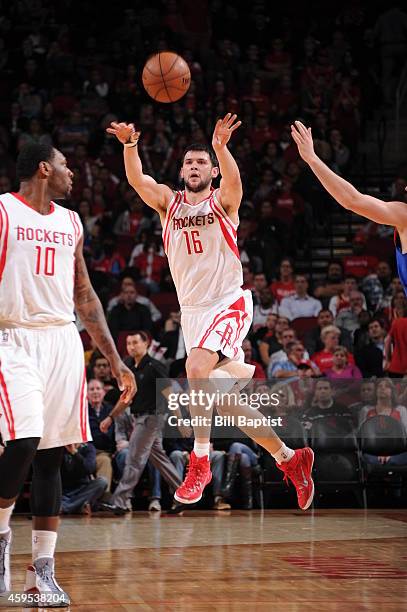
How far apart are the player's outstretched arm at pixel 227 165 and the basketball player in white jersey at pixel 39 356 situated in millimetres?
1629

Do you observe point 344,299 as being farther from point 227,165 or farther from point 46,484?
point 46,484

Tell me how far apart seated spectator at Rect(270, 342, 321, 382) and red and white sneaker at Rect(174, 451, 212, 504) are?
428 centimetres

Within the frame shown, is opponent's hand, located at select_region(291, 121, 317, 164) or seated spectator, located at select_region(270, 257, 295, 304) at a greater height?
opponent's hand, located at select_region(291, 121, 317, 164)

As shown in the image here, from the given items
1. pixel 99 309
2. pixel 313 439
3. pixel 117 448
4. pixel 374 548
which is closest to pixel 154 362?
pixel 117 448

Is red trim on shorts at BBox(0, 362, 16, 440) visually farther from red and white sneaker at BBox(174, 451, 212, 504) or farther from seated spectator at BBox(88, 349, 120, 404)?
seated spectator at BBox(88, 349, 120, 404)

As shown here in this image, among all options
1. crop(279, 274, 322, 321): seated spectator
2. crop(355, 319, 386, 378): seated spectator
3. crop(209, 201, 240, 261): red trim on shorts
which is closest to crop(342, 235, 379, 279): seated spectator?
crop(279, 274, 322, 321): seated spectator

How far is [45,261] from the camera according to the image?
17.0 feet

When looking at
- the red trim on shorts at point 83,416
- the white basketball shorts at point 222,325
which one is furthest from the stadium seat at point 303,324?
the red trim on shorts at point 83,416

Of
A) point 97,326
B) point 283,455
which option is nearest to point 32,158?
point 97,326

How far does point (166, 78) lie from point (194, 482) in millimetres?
3144

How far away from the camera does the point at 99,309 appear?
5500 mm

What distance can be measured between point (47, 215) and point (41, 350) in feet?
2.32

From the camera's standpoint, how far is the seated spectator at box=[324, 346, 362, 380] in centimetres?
1148

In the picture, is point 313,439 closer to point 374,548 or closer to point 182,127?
point 374,548
